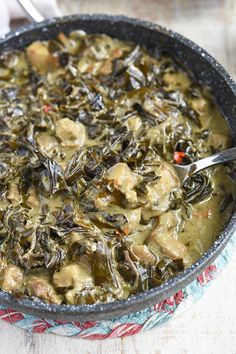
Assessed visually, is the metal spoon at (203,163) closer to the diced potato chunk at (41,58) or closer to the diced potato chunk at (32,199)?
the diced potato chunk at (32,199)

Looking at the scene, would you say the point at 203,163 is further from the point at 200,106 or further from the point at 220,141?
the point at 200,106

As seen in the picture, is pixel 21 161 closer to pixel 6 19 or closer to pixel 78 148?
pixel 78 148

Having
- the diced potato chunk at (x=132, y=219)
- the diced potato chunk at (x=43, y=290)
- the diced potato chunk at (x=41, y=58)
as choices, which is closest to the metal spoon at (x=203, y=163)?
the diced potato chunk at (x=132, y=219)

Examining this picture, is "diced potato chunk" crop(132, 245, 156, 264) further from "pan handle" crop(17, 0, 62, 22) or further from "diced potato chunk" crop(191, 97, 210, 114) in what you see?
"pan handle" crop(17, 0, 62, 22)

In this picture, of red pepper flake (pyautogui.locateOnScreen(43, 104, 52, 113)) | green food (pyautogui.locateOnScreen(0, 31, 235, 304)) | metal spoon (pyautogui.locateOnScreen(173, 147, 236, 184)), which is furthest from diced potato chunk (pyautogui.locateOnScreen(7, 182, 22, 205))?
metal spoon (pyautogui.locateOnScreen(173, 147, 236, 184))

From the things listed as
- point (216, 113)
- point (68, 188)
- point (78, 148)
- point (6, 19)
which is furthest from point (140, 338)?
point (6, 19)

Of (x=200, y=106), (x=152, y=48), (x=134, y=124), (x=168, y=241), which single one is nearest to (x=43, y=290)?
(x=168, y=241)
